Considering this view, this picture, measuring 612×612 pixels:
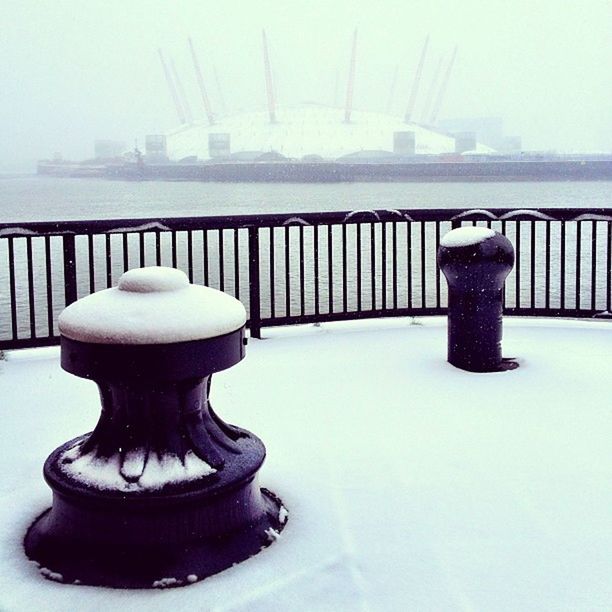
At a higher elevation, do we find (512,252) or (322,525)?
(512,252)

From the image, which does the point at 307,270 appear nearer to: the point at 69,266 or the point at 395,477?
the point at 69,266

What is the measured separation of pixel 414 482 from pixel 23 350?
4613 millimetres

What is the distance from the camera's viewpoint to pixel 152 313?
2.96 m

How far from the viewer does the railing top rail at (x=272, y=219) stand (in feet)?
22.4

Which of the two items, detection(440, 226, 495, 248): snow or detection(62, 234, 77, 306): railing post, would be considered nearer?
detection(440, 226, 495, 248): snow

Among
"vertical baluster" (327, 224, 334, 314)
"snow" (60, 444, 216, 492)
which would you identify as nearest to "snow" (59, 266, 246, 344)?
"snow" (60, 444, 216, 492)

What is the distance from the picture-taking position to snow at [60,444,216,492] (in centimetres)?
300

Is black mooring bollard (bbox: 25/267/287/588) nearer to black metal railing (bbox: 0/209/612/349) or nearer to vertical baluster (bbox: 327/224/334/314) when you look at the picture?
black metal railing (bbox: 0/209/612/349)

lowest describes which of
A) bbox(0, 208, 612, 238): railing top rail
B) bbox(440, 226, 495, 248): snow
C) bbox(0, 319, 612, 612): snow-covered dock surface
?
bbox(0, 319, 612, 612): snow-covered dock surface

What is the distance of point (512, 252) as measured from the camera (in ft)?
19.3

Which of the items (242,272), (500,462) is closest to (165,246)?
(242,272)

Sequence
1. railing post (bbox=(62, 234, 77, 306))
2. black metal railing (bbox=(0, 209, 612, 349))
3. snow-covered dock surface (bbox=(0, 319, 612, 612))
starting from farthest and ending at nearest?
1. black metal railing (bbox=(0, 209, 612, 349))
2. railing post (bbox=(62, 234, 77, 306))
3. snow-covered dock surface (bbox=(0, 319, 612, 612))

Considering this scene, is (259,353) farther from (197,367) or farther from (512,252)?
(197,367)

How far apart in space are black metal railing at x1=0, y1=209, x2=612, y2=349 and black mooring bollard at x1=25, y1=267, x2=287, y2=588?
116 inches
